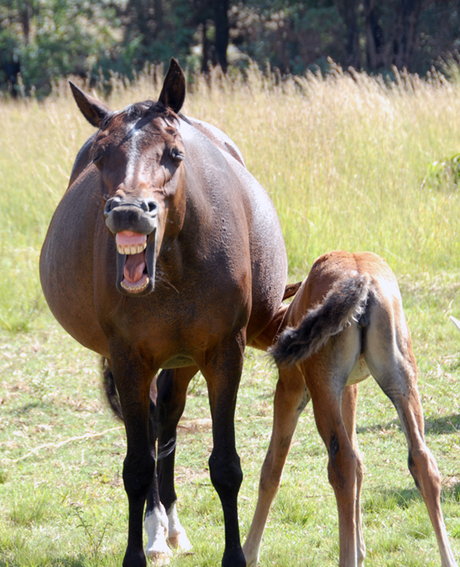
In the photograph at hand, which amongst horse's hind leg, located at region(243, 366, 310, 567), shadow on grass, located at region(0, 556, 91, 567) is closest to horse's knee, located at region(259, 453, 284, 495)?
horse's hind leg, located at region(243, 366, 310, 567)

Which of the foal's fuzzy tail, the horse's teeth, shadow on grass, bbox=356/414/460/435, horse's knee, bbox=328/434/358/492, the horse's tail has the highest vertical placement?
the horse's teeth

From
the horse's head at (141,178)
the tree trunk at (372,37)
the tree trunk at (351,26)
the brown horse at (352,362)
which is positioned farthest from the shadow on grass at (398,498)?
the tree trunk at (351,26)

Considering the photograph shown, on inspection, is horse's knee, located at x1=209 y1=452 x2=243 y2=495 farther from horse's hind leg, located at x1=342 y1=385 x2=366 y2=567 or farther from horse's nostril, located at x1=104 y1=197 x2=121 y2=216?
horse's nostril, located at x1=104 y1=197 x2=121 y2=216

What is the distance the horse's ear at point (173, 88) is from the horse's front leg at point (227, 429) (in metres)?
0.96

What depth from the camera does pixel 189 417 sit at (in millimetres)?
5109

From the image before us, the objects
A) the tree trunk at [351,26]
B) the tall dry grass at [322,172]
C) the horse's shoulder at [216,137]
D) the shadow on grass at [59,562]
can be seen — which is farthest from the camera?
the tree trunk at [351,26]

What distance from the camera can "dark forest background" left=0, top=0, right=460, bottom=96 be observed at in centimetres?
2139

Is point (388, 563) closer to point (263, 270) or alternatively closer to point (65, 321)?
point (263, 270)

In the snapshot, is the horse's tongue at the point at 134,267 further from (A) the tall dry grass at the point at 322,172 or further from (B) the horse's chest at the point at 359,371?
(A) the tall dry grass at the point at 322,172

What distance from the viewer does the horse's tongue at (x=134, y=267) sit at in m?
2.20

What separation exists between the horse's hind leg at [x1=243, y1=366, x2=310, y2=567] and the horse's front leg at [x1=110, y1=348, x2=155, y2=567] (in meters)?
0.51

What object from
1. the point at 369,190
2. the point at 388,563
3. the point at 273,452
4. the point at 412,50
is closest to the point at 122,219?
the point at 273,452


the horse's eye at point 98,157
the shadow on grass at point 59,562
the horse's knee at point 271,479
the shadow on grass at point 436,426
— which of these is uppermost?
the horse's eye at point 98,157

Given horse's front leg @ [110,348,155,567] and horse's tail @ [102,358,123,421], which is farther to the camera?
horse's tail @ [102,358,123,421]
